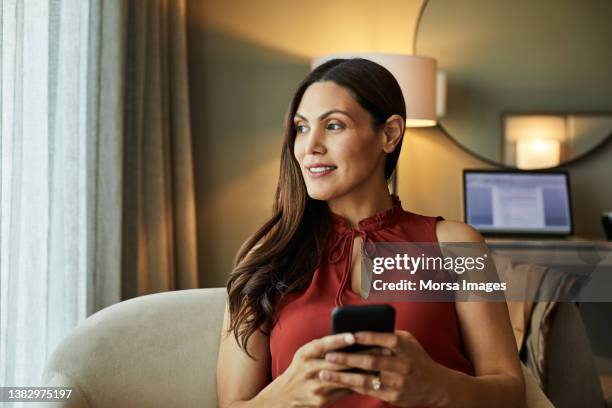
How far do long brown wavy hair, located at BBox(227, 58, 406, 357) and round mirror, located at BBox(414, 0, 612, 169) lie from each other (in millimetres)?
1846

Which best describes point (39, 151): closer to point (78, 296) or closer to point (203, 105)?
point (78, 296)

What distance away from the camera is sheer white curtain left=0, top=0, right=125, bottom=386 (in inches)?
70.0

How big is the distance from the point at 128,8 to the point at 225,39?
0.73 metres

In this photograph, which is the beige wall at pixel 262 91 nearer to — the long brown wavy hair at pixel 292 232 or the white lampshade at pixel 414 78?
the white lampshade at pixel 414 78

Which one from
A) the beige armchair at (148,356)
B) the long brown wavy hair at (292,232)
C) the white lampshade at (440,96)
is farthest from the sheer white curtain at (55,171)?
the white lampshade at (440,96)

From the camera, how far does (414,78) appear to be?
2934 millimetres

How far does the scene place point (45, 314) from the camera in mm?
1978

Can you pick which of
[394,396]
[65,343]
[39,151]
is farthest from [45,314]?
[394,396]

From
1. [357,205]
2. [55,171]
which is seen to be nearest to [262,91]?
[55,171]

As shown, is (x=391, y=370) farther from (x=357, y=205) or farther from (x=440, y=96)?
(x=440, y=96)

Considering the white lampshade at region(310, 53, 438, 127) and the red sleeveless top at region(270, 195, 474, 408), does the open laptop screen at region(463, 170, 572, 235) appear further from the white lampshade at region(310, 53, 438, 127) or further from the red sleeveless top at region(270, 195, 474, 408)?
the red sleeveless top at region(270, 195, 474, 408)

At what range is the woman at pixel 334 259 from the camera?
1.33 metres

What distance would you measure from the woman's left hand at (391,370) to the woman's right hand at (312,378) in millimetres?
13

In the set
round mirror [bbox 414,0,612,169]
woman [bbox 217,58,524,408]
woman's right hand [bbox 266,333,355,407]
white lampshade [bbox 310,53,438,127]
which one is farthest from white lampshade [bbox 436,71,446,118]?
woman's right hand [bbox 266,333,355,407]
